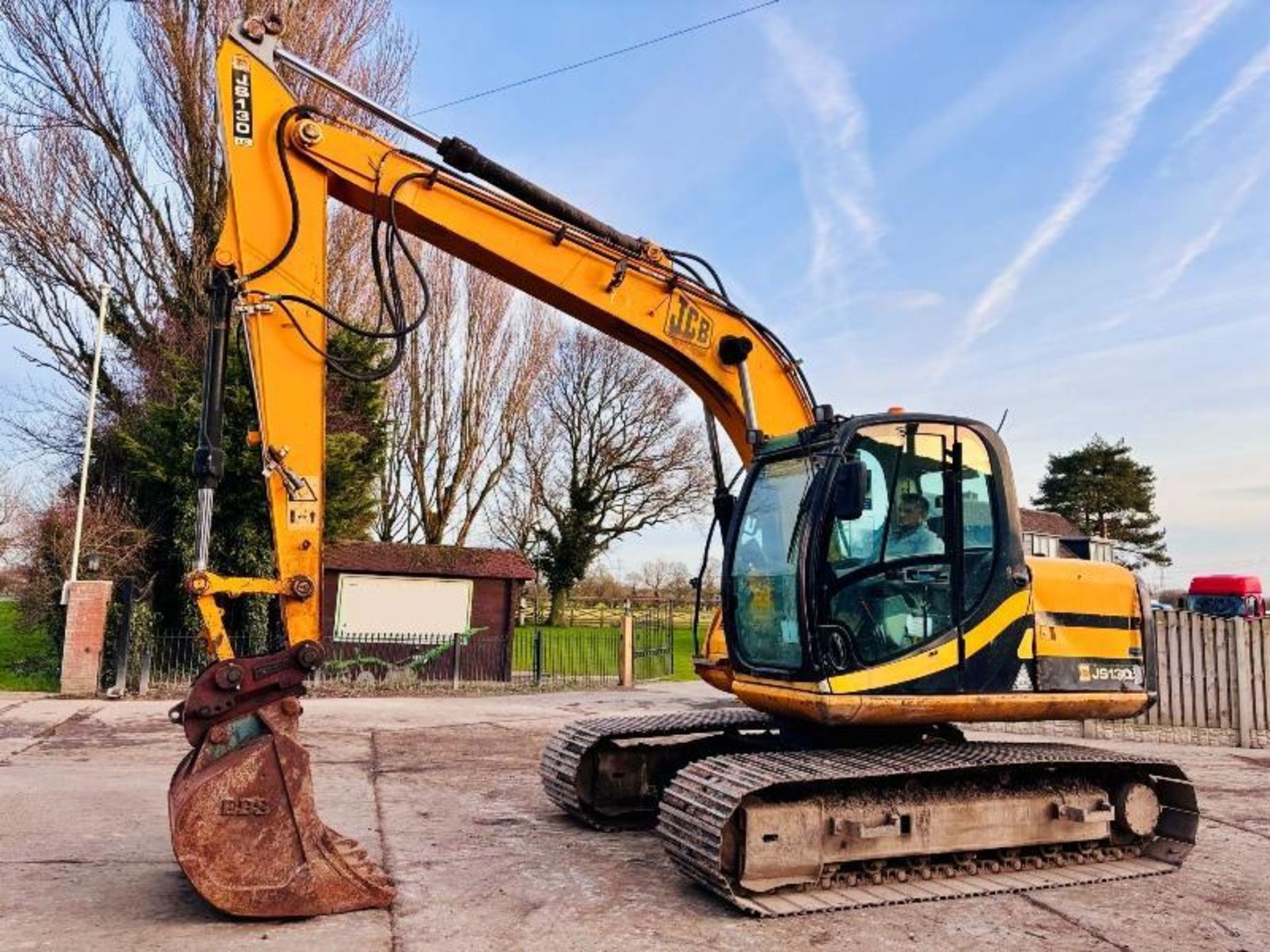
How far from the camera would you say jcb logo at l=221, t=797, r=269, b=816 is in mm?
4352

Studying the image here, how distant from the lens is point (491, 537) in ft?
106

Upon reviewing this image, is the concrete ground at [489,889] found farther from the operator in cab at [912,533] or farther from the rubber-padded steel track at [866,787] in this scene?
the operator in cab at [912,533]

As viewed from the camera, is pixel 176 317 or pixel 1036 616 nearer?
pixel 1036 616

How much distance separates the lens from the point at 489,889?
16.4 feet

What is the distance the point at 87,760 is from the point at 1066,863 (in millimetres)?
7967

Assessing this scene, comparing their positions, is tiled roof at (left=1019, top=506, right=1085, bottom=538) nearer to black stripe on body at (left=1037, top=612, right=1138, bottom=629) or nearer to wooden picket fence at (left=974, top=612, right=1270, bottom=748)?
wooden picket fence at (left=974, top=612, right=1270, bottom=748)

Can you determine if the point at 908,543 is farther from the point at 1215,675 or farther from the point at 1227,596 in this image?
the point at 1227,596

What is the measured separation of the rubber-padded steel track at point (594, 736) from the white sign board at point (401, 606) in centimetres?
1155

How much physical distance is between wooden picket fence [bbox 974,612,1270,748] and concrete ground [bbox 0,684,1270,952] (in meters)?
2.63

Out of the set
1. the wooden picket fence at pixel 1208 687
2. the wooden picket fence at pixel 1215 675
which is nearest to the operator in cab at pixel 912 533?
the wooden picket fence at pixel 1208 687

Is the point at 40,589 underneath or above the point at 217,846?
above

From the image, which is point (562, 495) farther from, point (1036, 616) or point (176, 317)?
point (1036, 616)

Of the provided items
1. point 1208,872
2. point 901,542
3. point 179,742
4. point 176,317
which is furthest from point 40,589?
point 1208,872

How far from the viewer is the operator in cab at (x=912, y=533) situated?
540 cm
